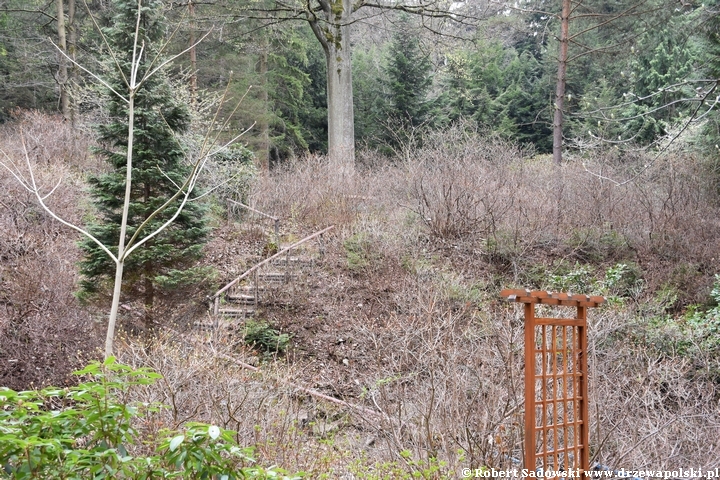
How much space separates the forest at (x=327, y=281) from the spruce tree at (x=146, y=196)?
→ 0.12 feet

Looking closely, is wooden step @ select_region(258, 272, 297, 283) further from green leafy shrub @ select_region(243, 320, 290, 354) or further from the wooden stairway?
green leafy shrub @ select_region(243, 320, 290, 354)

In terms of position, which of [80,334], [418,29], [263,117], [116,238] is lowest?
[80,334]

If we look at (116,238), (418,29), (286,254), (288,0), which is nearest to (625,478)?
(116,238)

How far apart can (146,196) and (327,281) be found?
10.9 ft

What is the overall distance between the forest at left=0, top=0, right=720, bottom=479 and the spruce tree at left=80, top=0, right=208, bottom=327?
0.04m

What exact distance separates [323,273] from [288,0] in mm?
9924

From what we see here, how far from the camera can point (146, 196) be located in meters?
7.72

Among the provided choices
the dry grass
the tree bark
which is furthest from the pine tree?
the tree bark

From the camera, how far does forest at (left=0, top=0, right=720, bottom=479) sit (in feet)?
13.7

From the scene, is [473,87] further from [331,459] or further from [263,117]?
[331,459]

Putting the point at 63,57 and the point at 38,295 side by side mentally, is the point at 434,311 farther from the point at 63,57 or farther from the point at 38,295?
the point at 63,57

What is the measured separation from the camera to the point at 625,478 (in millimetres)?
4055

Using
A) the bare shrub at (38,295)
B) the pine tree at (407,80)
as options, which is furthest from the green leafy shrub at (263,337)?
the pine tree at (407,80)

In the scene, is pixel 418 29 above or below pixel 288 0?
below
